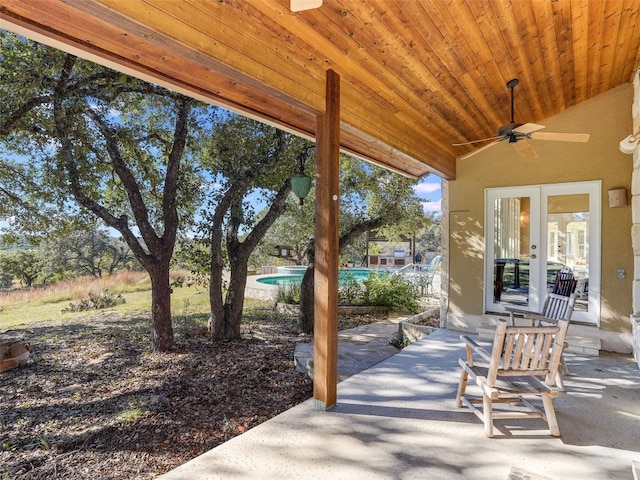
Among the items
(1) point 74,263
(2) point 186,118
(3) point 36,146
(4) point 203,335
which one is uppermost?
(2) point 186,118

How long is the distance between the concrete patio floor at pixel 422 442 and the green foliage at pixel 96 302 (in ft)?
27.8

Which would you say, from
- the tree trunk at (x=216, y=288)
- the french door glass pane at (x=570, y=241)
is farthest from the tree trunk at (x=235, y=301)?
the french door glass pane at (x=570, y=241)

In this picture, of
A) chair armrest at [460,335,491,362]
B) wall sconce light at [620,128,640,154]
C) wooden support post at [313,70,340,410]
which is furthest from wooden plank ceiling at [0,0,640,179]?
chair armrest at [460,335,491,362]

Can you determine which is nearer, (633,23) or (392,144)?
(633,23)

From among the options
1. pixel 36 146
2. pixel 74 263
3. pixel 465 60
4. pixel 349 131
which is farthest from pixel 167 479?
pixel 74 263

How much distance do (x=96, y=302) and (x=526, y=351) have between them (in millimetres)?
10206

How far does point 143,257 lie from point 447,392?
4.41 meters

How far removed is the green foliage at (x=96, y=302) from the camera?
899 cm

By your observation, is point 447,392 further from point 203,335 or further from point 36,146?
point 36,146

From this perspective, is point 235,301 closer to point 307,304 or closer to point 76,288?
point 307,304

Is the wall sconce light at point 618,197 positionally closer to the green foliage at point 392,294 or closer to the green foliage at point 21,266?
the green foliage at point 392,294

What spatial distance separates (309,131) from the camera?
Answer: 3793mm

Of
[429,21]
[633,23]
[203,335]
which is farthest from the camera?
[203,335]

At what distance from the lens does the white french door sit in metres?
4.92
